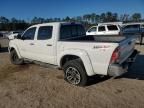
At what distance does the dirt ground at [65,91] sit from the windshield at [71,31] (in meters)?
1.49

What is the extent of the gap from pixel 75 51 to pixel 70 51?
0.20 meters

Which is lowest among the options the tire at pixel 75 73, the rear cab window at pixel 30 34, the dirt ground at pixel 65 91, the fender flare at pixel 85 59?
the dirt ground at pixel 65 91

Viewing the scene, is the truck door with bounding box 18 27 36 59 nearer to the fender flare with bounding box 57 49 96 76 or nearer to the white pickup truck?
the white pickup truck

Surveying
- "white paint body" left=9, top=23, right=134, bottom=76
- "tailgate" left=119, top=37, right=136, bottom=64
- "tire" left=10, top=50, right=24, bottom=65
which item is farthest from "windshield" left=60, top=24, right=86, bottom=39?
"tire" left=10, top=50, right=24, bottom=65

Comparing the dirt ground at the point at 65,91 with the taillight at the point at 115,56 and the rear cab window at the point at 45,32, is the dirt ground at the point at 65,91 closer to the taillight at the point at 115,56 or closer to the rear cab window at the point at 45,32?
the taillight at the point at 115,56

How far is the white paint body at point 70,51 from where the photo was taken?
213 inches

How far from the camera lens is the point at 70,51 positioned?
612 cm

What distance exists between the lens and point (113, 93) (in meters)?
5.64

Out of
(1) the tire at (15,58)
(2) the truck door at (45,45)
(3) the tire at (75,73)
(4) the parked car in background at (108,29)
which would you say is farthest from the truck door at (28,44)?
(4) the parked car in background at (108,29)

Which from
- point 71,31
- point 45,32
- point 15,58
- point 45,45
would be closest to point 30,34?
point 45,32

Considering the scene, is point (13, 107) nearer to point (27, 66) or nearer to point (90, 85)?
point (90, 85)

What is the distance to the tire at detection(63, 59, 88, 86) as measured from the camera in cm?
603

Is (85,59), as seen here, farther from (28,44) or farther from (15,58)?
(15,58)

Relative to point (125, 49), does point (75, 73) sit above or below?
below
